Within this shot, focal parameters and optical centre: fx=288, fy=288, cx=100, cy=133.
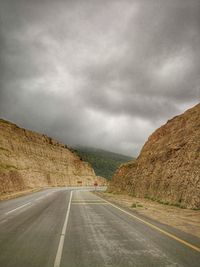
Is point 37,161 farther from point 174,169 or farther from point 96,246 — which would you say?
point 96,246

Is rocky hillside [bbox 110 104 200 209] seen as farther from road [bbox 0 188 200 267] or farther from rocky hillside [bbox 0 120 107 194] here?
rocky hillside [bbox 0 120 107 194]

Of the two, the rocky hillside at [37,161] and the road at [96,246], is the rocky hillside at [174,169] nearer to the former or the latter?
the road at [96,246]

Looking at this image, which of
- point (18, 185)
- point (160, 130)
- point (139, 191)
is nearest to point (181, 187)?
point (139, 191)

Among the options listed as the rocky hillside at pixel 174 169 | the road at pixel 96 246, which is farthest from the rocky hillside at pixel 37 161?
the road at pixel 96 246

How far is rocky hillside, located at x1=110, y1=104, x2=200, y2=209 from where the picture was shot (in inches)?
924

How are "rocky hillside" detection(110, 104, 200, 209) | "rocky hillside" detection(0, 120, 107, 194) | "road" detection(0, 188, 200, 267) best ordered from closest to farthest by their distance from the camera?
"road" detection(0, 188, 200, 267), "rocky hillside" detection(110, 104, 200, 209), "rocky hillside" detection(0, 120, 107, 194)

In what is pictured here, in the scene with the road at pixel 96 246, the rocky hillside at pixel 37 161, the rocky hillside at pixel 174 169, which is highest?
the rocky hillside at pixel 37 161

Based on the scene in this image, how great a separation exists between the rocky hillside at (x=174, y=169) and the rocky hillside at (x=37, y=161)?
98.0ft

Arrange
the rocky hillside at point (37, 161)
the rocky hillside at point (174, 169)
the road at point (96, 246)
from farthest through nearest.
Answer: the rocky hillside at point (37, 161)
the rocky hillside at point (174, 169)
the road at point (96, 246)

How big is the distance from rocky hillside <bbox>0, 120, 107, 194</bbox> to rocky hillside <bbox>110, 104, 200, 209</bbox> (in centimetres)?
2988

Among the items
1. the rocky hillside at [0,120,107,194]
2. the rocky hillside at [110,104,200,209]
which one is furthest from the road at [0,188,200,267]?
the rocky hillside at [0,120,107,194]

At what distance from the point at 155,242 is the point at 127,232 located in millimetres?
2012

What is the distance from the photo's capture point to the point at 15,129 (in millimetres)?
97750

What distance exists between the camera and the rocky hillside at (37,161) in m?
80.4
